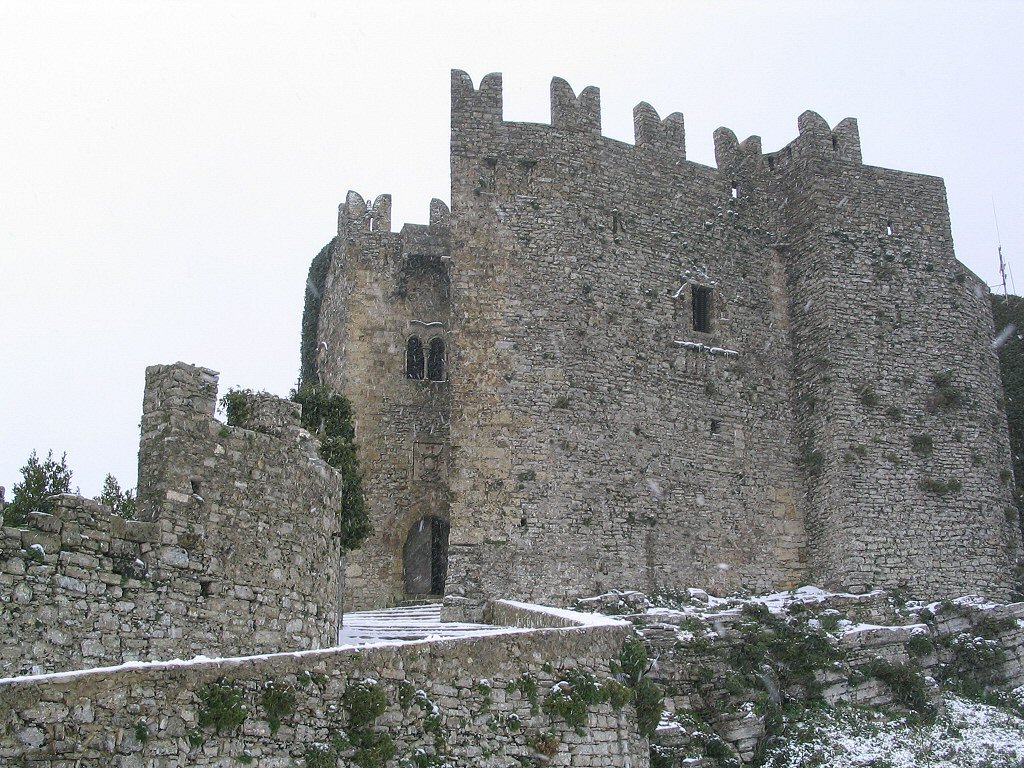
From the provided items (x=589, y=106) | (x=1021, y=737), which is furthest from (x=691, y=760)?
(x=589, y=106)

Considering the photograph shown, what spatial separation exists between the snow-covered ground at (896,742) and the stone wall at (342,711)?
16.5ft

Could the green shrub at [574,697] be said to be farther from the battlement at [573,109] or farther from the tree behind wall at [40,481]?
the battlement at [573,109]

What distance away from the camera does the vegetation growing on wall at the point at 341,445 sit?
18391mm

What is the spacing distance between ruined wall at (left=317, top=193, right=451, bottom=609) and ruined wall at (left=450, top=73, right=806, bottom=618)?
184 centimetres

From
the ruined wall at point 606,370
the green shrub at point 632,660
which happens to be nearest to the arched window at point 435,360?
the ruined wall at point 606,370

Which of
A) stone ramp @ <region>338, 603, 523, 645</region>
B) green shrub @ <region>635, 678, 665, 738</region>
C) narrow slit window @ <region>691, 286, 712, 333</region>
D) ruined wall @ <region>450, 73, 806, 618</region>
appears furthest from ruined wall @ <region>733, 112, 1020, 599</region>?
green shrub @ <region>635, 678, 665, 738</region>

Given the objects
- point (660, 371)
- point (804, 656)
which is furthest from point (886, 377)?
point (804, 656)

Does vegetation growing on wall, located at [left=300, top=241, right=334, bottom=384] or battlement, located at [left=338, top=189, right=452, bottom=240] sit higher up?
battlement, located at [left=338, top=189, right=452, bottom=240]

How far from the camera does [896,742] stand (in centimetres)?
1825

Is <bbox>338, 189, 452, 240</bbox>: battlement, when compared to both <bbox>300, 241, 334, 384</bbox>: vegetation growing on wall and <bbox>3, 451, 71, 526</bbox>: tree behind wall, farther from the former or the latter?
<bbox>3, 451, 71, 526</bbox>: tree behind wall

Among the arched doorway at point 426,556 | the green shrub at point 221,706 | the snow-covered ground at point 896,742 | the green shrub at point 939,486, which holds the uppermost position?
the green shrub at point 939,486

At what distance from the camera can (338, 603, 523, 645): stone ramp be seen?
51.7ft

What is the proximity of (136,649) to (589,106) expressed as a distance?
17.8 metres

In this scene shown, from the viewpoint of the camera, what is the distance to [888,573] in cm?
2470
